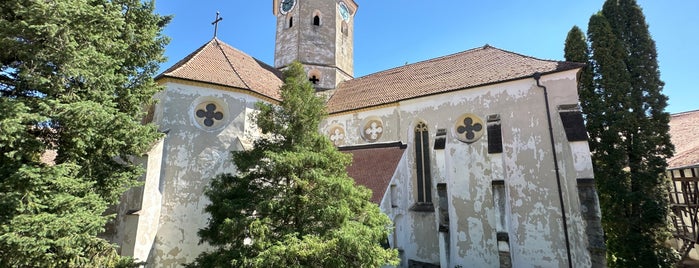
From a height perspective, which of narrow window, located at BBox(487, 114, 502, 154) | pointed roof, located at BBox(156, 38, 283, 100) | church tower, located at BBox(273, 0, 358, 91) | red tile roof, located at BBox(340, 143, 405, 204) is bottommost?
red tile roof, located at BBox(340, 143, 405, 204)

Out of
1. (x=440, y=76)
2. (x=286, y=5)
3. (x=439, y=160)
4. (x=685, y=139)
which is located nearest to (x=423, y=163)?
(x=439, y=160)

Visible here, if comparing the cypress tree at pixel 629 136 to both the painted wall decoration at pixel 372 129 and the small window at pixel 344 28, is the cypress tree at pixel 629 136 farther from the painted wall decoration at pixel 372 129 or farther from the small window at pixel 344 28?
the small window at pixel 344 28

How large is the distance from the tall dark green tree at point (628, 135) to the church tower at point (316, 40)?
11697mm

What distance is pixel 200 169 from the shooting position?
10211 millimetres

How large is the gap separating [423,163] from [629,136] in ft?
23.0

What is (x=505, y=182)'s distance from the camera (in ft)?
34.9

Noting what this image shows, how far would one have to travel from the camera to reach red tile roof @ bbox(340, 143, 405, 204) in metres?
11.4

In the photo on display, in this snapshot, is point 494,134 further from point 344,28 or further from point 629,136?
point 344,28

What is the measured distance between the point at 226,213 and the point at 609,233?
12655 mm

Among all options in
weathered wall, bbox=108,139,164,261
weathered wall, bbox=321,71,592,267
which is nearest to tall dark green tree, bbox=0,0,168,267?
weathered wall, bbox=108,139,164,261

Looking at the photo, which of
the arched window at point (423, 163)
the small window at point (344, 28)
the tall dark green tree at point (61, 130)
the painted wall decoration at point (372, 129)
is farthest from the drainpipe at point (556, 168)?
the small window at point (344, 28)

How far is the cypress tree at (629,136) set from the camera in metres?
9.95

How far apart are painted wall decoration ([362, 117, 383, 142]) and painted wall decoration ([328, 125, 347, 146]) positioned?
1.01 metres

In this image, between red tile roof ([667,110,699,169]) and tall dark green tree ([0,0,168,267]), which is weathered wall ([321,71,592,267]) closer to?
red tile roof ([667,110,699,169])
